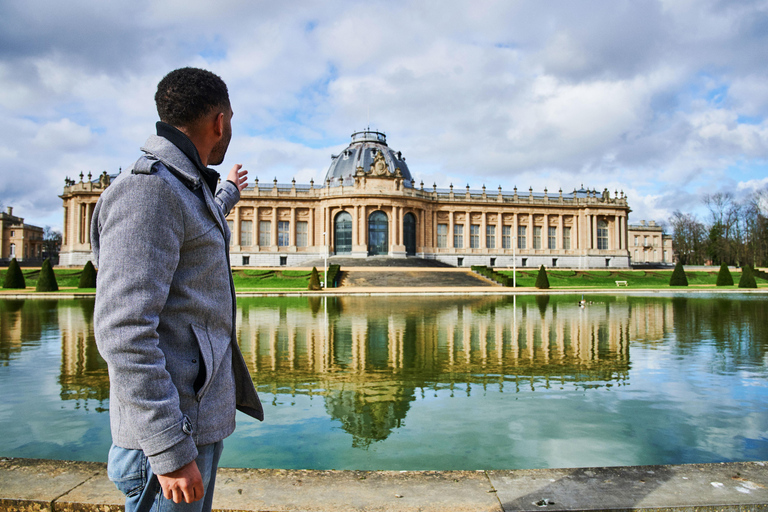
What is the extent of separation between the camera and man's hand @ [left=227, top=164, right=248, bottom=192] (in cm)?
328

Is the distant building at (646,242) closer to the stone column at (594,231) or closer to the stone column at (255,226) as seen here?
the stone column at (594,231)

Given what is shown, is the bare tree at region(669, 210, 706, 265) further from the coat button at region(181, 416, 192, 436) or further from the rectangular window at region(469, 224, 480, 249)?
the coat button at region(181, 416, 192, 436)

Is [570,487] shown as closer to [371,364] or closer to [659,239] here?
[371,364]

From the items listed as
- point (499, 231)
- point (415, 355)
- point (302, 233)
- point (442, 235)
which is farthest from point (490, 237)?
point (415, 355)

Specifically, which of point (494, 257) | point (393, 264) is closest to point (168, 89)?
point (393, 264)

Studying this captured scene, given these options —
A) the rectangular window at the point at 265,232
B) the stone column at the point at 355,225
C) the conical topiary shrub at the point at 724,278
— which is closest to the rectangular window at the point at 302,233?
the rectangular window at the point at 265,232

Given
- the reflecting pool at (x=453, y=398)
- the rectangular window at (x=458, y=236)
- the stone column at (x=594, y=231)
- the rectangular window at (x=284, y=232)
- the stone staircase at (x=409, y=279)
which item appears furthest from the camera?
the stone column at (x=594, y=231)

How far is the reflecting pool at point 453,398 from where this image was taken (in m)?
5.33

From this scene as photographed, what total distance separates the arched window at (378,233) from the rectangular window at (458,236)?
A: 33.5ft

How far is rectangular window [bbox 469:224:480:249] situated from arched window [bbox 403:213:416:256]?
8215 millimetres

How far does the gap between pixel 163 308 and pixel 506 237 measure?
6747 cm

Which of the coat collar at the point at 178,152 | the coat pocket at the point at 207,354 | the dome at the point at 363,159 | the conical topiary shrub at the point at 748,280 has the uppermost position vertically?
the dome at the point at 363,159

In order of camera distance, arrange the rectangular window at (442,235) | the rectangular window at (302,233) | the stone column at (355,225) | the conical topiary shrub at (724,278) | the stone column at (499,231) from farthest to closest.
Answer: the stone column at (499,231) < the rectangular window at (442,235) < the rectangular window at (302,233) < the stone column at (355,225) < the conical topiary shrub at (724,278)

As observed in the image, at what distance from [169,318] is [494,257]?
65.0m
